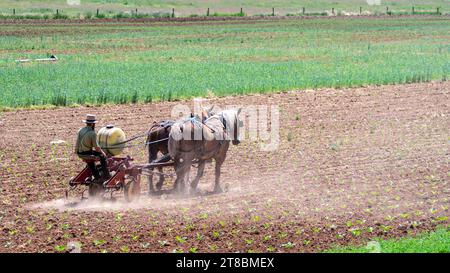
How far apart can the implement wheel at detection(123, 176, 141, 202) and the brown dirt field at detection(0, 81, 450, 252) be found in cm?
18

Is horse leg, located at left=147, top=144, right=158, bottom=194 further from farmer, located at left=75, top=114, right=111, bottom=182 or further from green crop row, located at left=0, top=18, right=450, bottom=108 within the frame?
green crop row, located at left=0, top=18, right=450, bottom=108

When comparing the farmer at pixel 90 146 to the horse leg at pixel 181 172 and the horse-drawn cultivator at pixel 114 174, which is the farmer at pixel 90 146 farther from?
the horse leg at pixel 181 172

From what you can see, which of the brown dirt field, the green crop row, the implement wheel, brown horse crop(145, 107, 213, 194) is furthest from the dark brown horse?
the green crop row

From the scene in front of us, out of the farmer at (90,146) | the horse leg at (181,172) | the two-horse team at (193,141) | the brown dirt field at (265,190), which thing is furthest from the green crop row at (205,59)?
the farmer at (90,146)

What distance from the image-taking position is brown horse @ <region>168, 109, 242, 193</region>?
53.6 ft

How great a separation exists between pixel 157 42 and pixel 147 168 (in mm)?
31973

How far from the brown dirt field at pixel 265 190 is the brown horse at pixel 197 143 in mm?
508

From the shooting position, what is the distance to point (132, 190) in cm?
1595

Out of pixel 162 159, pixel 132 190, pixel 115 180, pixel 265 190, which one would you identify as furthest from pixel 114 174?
pixel 265 190

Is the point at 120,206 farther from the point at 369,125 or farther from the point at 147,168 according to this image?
the point at 369,125

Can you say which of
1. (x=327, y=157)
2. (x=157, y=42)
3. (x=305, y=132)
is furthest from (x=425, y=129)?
(x=157, y=42)

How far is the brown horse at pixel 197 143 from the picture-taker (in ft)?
53.6

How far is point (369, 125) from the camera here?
24.1 m
